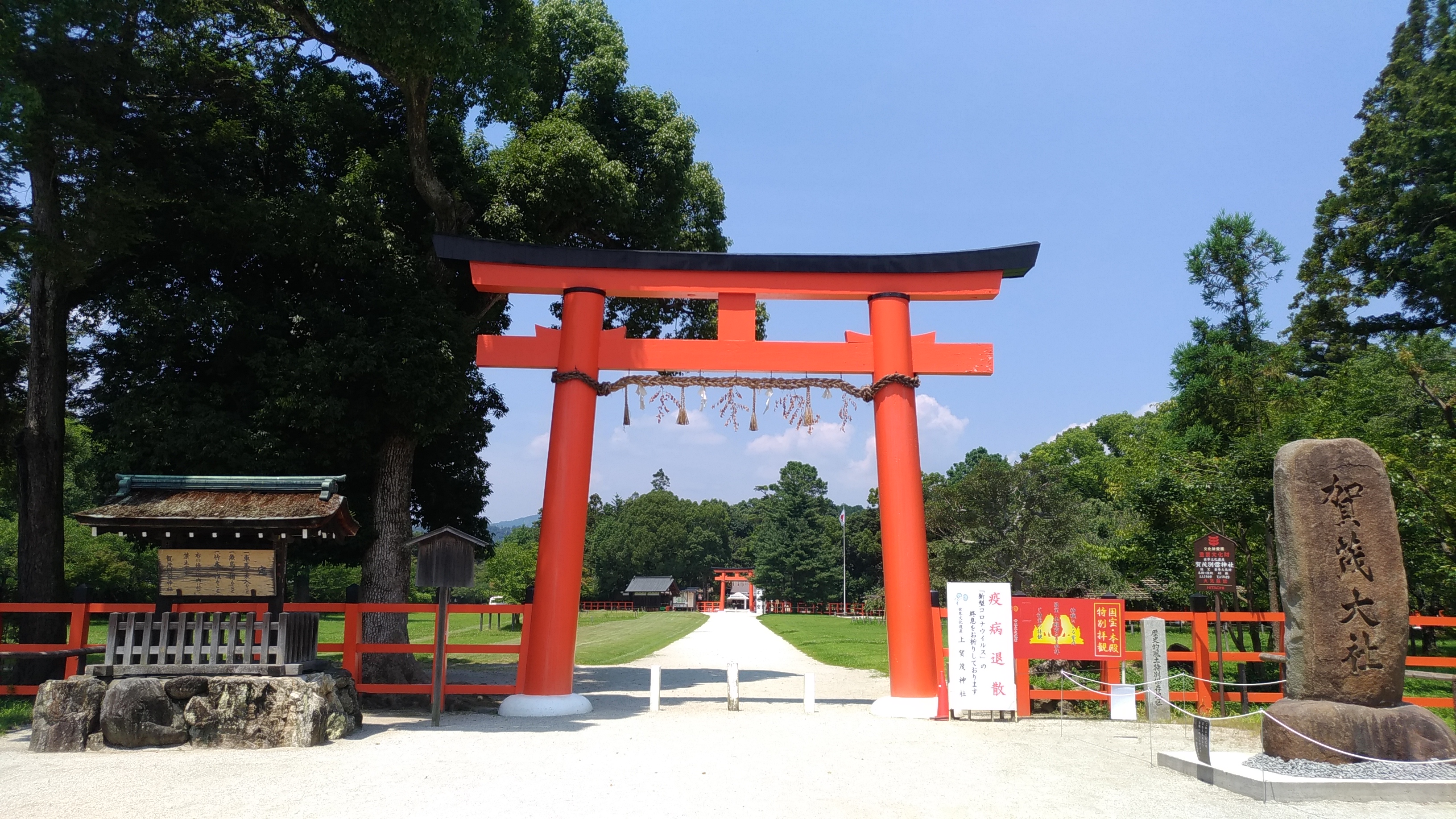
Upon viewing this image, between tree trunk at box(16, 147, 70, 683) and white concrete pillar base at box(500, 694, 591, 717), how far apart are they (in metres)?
7.00

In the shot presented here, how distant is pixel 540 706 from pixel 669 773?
11.5 feet

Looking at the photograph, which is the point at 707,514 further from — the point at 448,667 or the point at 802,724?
the point at 802,724

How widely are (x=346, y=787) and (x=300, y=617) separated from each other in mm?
3204

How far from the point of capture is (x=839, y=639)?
28422 millimetres

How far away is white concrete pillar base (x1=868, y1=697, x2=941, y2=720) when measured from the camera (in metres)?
10.1

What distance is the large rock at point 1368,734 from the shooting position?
21.5 feet

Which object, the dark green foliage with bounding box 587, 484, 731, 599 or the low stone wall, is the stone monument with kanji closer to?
the low stone wall

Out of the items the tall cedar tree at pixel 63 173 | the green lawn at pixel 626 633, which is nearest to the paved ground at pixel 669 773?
the tall cedar tree at pixel 63 173

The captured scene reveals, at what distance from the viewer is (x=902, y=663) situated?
33.8ft

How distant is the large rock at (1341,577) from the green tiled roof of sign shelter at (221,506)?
368 inches

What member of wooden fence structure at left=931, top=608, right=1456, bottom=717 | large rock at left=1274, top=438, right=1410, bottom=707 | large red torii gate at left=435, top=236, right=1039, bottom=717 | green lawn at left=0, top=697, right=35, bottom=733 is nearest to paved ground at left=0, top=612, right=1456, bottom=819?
wooden fence structure at left=931, top=608, right=1456, bottom=717

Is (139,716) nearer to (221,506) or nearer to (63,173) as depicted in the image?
(221,506)

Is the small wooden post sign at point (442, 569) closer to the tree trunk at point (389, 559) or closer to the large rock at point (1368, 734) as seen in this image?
the tree trunk at point (389, 559)

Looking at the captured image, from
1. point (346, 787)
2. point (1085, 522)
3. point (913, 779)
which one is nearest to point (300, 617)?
point (346, 787)
